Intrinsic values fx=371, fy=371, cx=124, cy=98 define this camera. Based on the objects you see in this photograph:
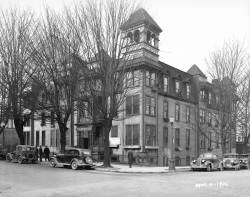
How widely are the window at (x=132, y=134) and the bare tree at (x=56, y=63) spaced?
901 centimetres

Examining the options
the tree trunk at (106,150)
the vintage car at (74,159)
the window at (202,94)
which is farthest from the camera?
the window at (202,94)

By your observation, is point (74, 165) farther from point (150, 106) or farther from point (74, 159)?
point (150, 106)

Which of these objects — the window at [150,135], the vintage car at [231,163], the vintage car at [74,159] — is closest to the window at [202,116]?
the window at [150,135]

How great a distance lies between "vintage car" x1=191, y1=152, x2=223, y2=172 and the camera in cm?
2991

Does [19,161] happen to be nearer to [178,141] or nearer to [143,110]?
[143,110]

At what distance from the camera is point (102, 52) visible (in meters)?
27.8

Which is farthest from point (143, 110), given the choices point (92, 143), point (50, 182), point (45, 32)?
point (50, 182)

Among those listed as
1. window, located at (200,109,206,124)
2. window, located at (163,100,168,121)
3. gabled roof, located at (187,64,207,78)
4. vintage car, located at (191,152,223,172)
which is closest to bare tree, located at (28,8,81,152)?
vintage car, located at (191,152,223,172)

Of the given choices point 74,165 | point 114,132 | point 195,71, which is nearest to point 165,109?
point 114,132

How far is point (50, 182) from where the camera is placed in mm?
17453

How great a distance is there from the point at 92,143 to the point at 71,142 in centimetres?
410

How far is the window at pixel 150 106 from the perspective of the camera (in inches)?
1563

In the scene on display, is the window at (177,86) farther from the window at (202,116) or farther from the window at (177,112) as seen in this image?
the window at (202,116)

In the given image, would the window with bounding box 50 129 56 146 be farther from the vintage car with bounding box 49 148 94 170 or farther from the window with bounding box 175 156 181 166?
the vintage car with bounding box 49 148 94 170
